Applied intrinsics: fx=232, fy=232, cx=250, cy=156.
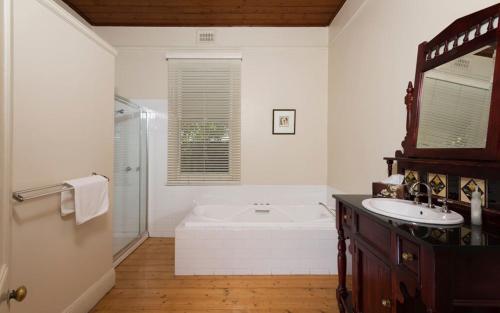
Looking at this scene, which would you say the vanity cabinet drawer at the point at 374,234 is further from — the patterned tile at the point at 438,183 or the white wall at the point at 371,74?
the white wall at the point at 371,74

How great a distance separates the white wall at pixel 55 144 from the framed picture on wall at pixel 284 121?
1922mm

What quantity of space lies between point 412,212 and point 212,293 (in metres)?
1.59

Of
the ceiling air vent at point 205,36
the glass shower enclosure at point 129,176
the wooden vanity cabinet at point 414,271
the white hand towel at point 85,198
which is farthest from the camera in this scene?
the ceiling air vent at point 205,36

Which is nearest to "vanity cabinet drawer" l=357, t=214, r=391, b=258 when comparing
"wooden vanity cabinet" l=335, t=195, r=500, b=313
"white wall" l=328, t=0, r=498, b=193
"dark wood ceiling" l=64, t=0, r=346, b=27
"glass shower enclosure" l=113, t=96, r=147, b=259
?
"wooden vanity cabinet" l=335, t=195, r=500, b=313

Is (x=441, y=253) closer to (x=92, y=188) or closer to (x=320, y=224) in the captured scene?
(x=320, y=224)

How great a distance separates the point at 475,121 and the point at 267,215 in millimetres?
2247

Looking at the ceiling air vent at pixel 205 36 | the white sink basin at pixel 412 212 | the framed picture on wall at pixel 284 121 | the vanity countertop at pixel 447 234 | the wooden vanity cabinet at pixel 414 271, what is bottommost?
the wooden vanity cabinet at pixel 414 271

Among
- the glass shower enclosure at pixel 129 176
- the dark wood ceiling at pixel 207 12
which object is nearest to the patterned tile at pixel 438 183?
Result: the dark wood ceiling at pixel 207 12

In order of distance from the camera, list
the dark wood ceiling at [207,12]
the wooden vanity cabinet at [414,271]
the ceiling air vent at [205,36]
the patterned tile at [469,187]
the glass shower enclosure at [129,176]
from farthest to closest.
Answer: the ceiling air vent at [205,36] < the dark wood ceiling at [207,12] < the glass shower enclosure at [129,176] < the patterned tile at [469,187] < the wooden vanity cabinet at [414,271]

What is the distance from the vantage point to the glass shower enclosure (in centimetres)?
247

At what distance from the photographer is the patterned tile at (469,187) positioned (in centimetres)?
97

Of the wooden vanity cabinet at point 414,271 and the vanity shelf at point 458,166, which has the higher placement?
the vanity shelf at point 458,166

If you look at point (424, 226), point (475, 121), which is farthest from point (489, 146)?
point (424, 226)

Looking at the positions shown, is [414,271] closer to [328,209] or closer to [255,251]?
[255,251]
